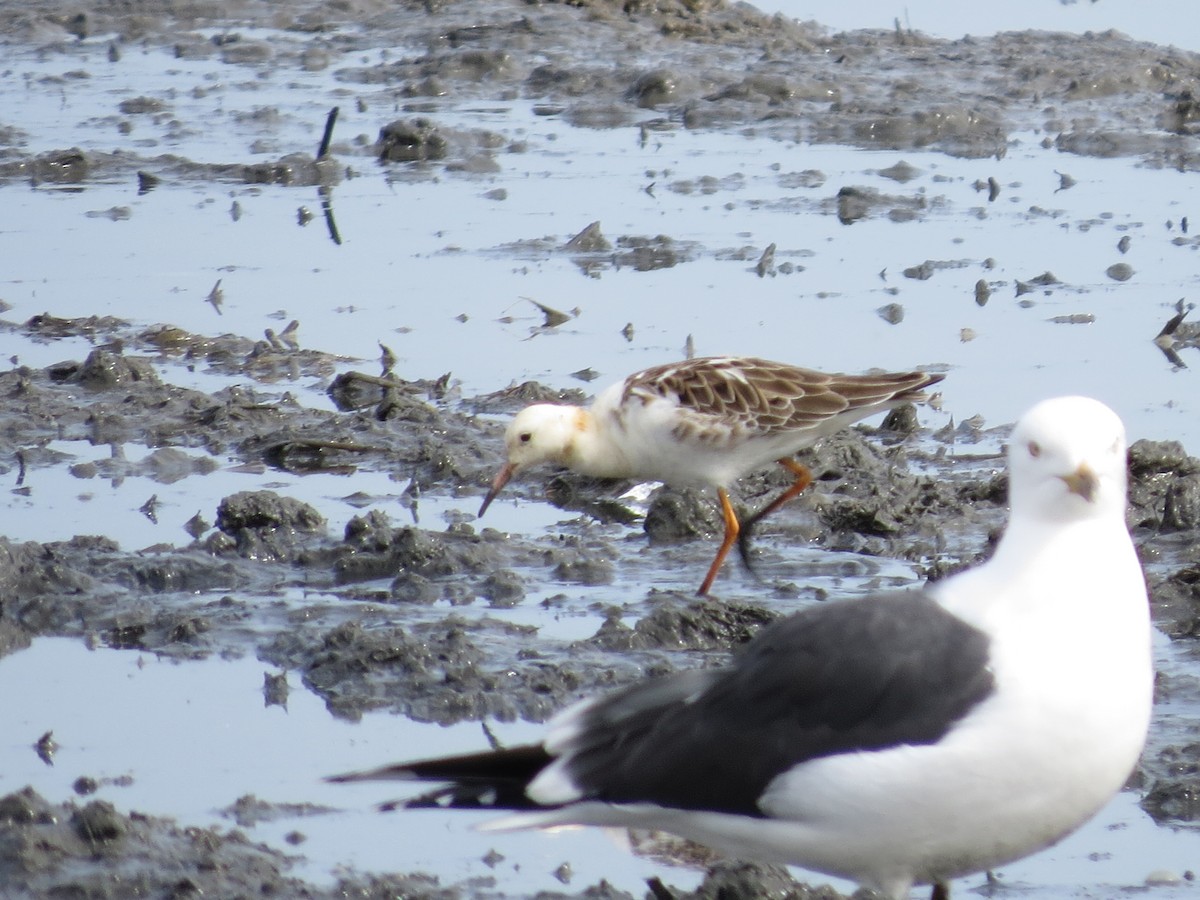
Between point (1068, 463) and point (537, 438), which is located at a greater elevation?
point (1068, 463)

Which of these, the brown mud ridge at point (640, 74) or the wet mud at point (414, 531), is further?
the brown mud ridge at point (640, 74)

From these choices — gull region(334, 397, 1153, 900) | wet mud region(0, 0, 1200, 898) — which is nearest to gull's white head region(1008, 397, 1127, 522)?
gull region(334, 397, 1153, 900)

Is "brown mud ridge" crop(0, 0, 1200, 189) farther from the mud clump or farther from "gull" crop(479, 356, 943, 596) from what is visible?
the mud clump

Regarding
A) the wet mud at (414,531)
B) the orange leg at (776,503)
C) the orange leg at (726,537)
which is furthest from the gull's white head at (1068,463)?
the orange leg at (776,503)

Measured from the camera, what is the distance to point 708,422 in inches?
324

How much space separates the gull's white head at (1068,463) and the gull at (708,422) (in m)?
3.34

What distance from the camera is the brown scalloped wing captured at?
8203 mm

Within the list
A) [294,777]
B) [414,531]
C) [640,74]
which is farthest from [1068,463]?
[640,74]

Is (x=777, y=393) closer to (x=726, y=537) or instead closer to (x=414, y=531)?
(x=726, y=537)

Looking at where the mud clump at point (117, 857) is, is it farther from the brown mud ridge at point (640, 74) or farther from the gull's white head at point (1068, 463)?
the brown mud ridge at point (640, 74)

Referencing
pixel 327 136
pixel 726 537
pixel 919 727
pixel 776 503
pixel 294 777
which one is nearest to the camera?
pixel 919 727

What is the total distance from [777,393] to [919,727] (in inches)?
149

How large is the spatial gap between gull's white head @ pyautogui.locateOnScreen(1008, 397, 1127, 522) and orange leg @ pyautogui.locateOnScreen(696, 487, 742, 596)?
2963 mm

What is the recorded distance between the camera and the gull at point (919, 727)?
14.8 feet
